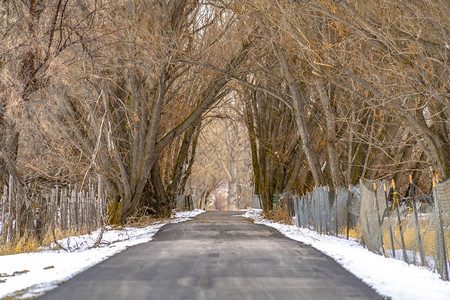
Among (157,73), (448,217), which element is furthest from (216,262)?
(157,73)

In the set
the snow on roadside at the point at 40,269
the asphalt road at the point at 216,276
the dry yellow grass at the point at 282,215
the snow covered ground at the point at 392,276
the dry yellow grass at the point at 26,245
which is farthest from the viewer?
the dry yellow grass at the point at 282,215

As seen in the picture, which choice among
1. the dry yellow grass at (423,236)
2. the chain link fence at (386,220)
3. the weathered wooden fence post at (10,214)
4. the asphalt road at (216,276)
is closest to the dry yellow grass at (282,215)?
the chain link fence at (386,220)

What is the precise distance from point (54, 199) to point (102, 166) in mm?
7661

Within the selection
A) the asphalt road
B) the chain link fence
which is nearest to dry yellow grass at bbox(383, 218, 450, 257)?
the chain link fence

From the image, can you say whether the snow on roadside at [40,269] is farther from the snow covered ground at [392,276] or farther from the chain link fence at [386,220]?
the chain link fence at [386,220]

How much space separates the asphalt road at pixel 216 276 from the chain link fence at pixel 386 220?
4.14ft

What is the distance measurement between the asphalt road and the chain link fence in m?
1.26

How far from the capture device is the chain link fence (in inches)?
311

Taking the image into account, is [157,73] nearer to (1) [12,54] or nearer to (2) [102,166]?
(2) [102,166]

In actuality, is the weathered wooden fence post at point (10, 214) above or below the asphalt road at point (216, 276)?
above

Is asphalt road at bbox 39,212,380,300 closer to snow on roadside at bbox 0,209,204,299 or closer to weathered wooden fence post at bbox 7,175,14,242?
snow on roadside at bbox 0,209,204,299

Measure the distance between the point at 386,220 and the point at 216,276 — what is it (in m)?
4.59

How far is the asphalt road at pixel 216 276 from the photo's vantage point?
20.7 feet

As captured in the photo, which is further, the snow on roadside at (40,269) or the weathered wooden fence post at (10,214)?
the weathered wooden fence post at (10,214)
